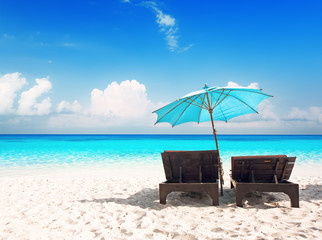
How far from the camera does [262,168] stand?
4.93 meters

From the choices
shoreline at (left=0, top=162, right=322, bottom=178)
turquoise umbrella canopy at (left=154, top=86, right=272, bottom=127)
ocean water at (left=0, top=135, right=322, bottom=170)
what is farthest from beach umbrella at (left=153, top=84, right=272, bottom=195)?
ocean water at (left=0, top=135, right=322, bottom=170)

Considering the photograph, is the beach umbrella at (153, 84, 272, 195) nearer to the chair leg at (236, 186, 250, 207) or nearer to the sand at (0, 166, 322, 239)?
the chair leg at (236, 186, 250, 207)

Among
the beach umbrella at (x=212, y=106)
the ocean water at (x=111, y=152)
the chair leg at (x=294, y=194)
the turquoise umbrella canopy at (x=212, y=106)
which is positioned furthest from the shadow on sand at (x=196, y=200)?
the ocean water at (x=111, y=152)

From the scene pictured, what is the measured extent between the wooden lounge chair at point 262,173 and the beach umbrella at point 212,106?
0.51 metres

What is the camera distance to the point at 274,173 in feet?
16.1

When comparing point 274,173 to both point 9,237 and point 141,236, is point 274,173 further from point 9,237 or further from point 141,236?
point 9,237

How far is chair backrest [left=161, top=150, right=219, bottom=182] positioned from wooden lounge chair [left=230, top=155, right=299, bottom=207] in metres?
0.46

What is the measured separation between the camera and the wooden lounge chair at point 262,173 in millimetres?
4547

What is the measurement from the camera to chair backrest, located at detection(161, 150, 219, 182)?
4.96m

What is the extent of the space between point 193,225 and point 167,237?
23.6 inches

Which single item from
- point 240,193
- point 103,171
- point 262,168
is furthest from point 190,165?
point 103,171

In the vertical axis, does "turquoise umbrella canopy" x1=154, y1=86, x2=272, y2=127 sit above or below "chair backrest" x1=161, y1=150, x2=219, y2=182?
above

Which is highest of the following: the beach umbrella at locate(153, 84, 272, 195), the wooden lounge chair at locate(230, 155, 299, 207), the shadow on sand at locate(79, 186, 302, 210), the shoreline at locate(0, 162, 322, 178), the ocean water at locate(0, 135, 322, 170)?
Result: the beach umbrella at locate(153, 84, 272, 195)

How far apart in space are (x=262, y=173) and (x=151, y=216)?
261cm
